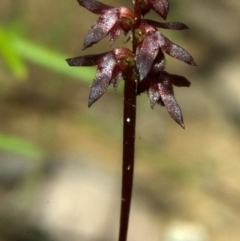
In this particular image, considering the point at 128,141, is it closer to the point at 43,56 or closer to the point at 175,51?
the point at 175,51

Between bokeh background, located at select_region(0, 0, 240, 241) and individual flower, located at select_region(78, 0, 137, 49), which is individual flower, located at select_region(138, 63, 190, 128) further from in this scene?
bokeh background, located at select_region(0, 0, 240, 241)

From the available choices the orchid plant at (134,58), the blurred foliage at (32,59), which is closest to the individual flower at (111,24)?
the orchid plant at (134,58)

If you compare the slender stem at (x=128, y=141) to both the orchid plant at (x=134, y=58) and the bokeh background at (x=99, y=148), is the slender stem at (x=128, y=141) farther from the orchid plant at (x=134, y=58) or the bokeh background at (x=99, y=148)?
the bokeh background at (x=99, y=148)

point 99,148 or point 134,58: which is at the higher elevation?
point 134,58

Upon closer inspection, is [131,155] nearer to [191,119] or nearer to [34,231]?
[34,231]

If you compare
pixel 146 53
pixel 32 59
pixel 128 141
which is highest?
pixel 146 53

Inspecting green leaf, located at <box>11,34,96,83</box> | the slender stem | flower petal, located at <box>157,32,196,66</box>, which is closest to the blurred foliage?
green leaf, located at <box>11,34,96,83</box>

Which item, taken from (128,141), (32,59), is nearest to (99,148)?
(32,59)
